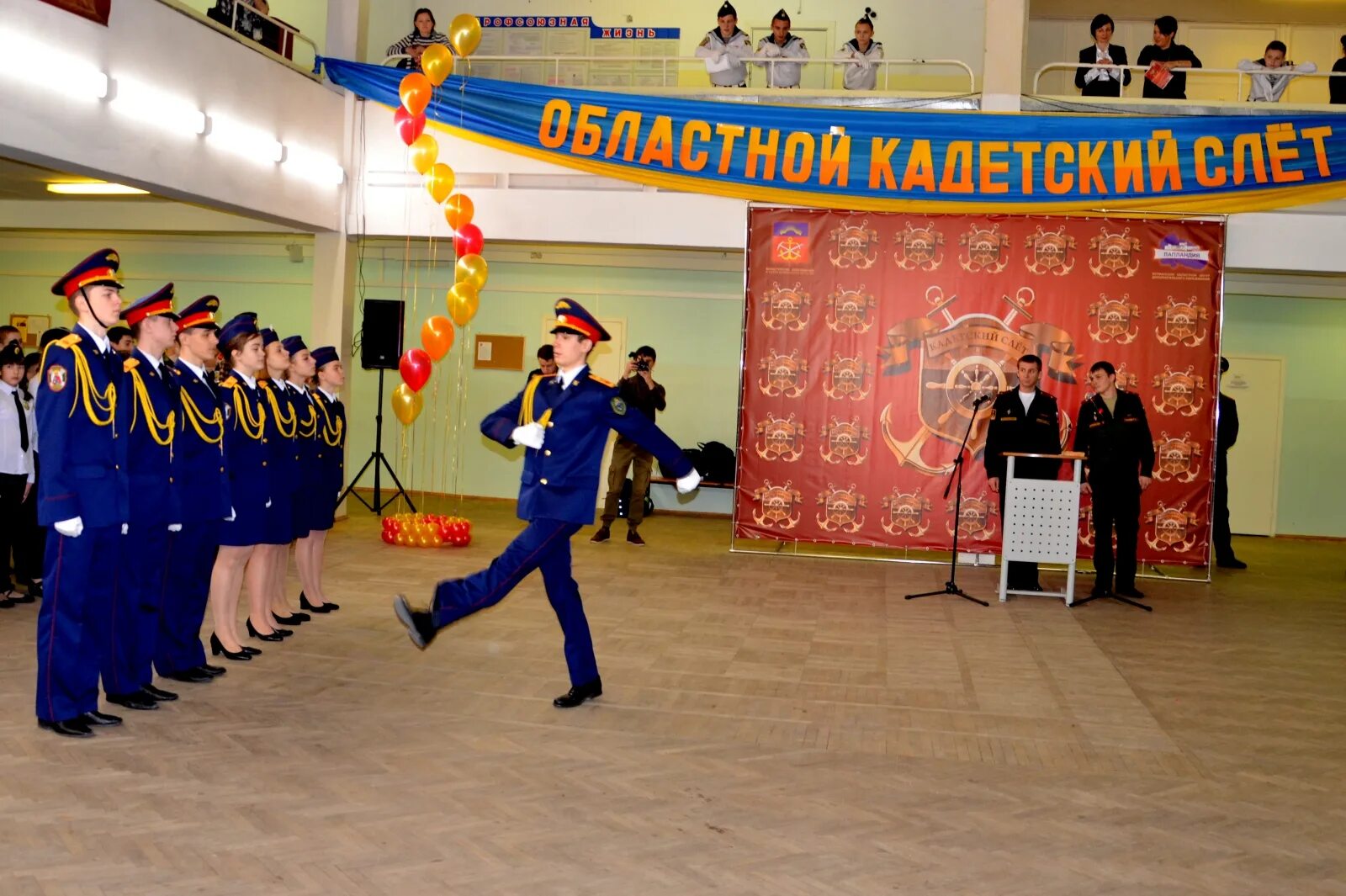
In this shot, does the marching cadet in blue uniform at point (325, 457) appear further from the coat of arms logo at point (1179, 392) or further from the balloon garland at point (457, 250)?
the coat of arms logo at point (1179, 392)

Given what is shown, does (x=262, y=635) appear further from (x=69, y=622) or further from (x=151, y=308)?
(x=151, y=308)

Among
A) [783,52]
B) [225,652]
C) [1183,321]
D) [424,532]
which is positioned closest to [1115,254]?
[1183,321]

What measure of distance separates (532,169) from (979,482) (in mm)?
4787

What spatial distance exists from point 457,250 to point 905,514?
4.42m

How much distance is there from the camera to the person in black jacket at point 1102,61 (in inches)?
451

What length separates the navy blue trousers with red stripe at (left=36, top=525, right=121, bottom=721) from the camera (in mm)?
4469

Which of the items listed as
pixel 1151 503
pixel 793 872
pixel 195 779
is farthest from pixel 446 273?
pixel 793 872

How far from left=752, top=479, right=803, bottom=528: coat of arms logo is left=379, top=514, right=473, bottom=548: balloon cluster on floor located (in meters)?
2.53

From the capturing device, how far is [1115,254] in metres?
10.1

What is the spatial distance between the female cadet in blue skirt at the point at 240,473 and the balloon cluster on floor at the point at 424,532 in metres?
4.04

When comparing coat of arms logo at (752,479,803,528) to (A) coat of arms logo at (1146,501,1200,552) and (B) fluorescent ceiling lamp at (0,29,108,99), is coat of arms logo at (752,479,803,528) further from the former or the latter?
(B) fluorescent ceiling lamp at (0,29,108,99)

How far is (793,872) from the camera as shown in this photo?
11.7 ft

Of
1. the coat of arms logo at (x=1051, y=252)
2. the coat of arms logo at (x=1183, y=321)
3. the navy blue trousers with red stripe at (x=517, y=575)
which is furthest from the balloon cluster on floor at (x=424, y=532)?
the coat of arms logo at (x=1183, y=321)

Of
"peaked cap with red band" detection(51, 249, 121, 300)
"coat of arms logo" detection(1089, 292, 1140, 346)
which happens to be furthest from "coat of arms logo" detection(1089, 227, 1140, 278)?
"peaked cap with red band" detection(51, 249, 121, 300)
